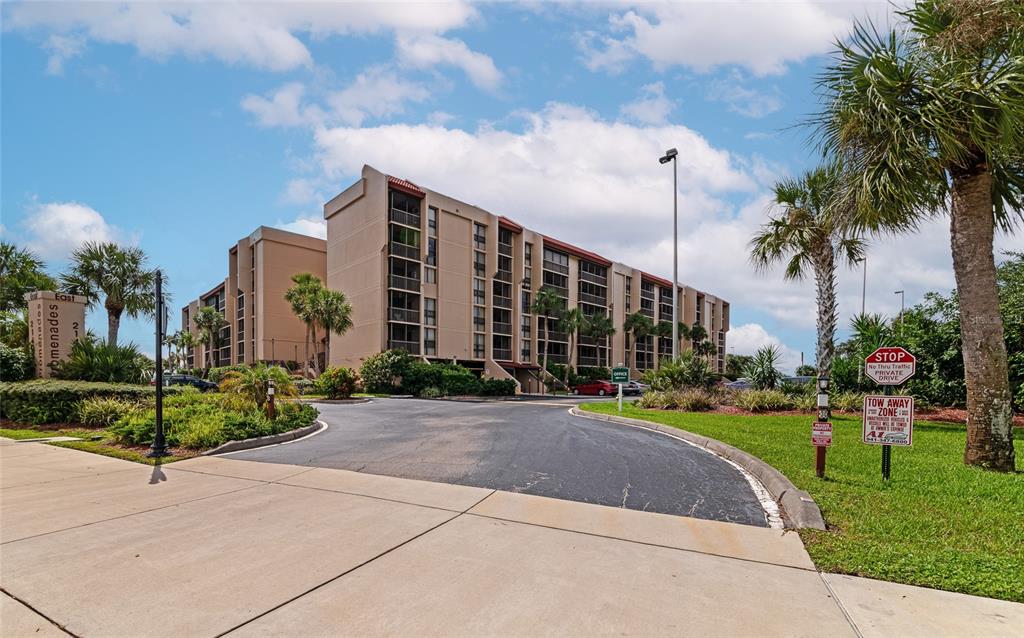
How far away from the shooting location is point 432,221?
46812 millimetres

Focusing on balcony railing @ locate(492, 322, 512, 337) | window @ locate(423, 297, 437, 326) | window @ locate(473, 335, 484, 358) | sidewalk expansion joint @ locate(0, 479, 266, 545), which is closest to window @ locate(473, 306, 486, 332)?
window @ locate(473, 335, 484, 358)

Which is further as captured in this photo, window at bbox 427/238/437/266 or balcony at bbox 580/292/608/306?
balcony at bbox 580/292/608/306

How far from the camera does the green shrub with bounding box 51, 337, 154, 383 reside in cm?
1786

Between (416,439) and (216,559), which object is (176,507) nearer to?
(216,559)

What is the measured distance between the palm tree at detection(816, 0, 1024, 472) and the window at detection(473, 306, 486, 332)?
4250 centimetres

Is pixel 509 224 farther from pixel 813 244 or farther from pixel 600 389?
pixel 813 244

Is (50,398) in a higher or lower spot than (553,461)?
higher

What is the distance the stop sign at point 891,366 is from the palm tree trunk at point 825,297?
32.3 ft

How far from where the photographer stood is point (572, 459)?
9.65 m

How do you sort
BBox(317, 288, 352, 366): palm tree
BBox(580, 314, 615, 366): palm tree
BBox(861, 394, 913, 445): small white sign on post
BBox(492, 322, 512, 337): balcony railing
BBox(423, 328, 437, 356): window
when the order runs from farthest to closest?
1. BBox(580, 314, 615, 366): palm tree
2. BBox(492, 322, 512, 337): balcony railing
3. BBox(423, 328, 437, 356): window
4. BBox(317, 288, 352, 366): palm tree
5. BBox(861, 394, 913, 445): small white sign on post

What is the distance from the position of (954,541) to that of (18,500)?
434 inches

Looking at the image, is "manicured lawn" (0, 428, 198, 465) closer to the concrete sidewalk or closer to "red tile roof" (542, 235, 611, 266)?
the concrete sidewalk

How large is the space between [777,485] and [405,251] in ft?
132

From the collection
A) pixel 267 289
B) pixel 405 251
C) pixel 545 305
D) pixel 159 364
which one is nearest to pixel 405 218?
pixel 405 251
